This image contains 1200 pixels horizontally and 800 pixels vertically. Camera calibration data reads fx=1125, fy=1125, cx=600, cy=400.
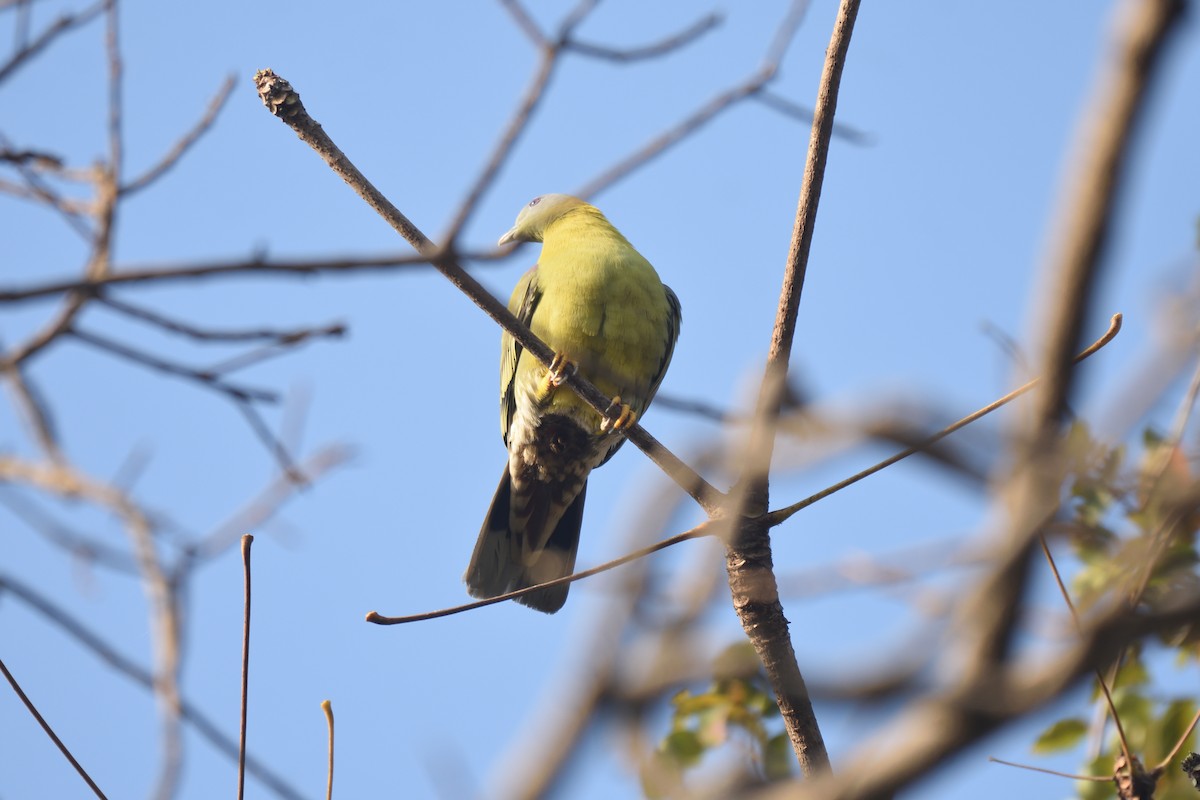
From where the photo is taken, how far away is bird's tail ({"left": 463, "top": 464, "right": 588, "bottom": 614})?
521cm

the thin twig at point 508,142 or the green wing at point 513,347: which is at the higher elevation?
the green wing at point 513,347

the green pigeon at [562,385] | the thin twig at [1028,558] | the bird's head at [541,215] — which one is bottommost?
the thin twig at [1028,558]

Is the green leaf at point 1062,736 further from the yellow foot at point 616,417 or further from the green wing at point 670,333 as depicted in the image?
the green wing at point 670,333

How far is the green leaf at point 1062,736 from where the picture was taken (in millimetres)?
2926

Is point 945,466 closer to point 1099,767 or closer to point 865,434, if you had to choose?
point 865,434

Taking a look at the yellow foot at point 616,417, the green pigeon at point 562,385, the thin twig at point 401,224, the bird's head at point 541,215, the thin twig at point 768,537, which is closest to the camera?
the thin twig at point 768,537

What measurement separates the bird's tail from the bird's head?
4.32 ft

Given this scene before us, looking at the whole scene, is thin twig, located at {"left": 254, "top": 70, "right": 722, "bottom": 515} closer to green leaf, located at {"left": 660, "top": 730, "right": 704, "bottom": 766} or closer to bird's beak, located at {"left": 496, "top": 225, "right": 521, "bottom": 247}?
green leaf, located at {"left": 660, "top": 730, "right": 704, "bottom": 766}

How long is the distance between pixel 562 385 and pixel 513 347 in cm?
64

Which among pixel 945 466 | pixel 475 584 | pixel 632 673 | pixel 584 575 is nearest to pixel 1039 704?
pixel 945 466

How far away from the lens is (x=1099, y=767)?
107 inches

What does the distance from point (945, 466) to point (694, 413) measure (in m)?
1.60

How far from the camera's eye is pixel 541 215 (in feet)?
19.2

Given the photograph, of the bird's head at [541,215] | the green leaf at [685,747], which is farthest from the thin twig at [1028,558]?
the bird's head at [541,215]
